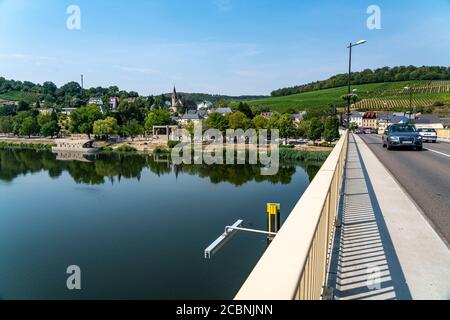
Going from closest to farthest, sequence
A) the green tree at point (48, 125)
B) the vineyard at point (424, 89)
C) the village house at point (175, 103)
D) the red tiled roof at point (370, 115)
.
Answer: the green tree at point (48, 125), the red tiled roof at point (370, 115), the vineyard at point (424, 89), the village house at point (175, 103)

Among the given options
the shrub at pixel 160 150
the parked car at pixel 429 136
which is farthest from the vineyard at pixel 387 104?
the parked car at pixel 429 136

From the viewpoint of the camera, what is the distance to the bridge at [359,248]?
5.01ft

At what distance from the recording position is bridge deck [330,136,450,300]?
264 centimetres

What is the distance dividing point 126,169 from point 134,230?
2901 centimetres

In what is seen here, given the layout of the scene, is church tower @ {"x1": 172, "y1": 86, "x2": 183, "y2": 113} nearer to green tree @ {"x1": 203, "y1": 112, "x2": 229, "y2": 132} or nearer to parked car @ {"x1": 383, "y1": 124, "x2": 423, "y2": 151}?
green tree @ {"x1": 203, "y1": 112, "x2": 229, "y2": 132}

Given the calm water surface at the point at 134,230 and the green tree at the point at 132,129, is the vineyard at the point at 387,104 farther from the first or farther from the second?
the green tree at the point at 132,129

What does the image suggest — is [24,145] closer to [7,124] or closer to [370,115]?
[7,124]

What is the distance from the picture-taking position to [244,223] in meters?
21.3

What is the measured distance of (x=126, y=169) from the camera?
48.6m

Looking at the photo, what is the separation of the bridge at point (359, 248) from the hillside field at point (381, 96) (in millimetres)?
91440

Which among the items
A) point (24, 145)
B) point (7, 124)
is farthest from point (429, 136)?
point (7, 124)

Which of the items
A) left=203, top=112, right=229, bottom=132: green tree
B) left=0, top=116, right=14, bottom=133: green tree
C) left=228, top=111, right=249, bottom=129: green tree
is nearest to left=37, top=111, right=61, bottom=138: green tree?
left=0, top=116, right=14, bottom=133: green tree

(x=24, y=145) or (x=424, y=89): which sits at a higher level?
(x=424, y=89)
